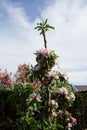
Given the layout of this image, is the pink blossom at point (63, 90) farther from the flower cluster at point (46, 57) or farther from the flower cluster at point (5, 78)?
the flower cluster at point (5, 78)

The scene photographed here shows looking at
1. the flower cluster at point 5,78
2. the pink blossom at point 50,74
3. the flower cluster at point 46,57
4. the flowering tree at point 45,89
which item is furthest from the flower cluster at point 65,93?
the flower cluster at point 5,78

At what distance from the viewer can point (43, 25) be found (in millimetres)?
11148

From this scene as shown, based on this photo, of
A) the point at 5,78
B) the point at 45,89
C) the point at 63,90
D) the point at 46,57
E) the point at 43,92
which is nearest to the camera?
the point at 46,57

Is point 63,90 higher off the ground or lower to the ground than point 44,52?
lower

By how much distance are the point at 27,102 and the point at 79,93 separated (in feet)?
26.2

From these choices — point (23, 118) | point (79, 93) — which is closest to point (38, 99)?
point (23, 118)

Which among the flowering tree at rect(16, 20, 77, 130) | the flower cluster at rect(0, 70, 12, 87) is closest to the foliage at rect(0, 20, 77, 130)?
the flowering tree at rect(16, 20, 77, 130)

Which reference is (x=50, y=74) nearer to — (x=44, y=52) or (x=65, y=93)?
(x=44, y=52)

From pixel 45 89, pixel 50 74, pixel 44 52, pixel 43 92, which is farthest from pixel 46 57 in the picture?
pixel 43 92

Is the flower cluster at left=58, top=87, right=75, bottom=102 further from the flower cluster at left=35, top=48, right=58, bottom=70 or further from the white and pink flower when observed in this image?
the white and pink flower

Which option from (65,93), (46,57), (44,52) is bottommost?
(65,93)

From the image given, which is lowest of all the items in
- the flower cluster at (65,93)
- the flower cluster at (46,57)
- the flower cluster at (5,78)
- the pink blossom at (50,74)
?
the flower cluster at (65,93)

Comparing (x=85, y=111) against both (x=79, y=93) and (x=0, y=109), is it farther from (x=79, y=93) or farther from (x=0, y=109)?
(x=0, y=109)

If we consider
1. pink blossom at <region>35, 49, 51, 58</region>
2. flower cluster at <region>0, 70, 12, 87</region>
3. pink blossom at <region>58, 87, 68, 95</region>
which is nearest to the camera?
pink blossom at <region>35, 49, 51, 58</region>
